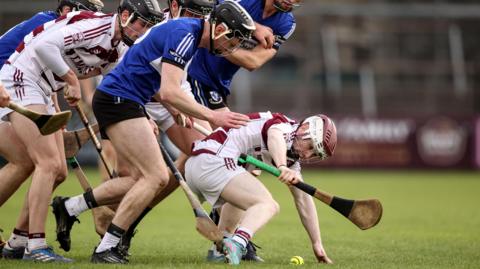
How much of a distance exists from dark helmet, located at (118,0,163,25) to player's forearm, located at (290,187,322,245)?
1886 mm

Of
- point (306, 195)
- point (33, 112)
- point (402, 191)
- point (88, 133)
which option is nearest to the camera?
point (33, 112)

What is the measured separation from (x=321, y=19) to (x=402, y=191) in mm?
7217

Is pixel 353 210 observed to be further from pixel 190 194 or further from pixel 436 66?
pixel 436 66

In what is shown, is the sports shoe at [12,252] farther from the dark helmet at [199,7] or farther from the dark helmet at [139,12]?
the dark helmet at [199,7]

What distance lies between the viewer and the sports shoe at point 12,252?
8.29m

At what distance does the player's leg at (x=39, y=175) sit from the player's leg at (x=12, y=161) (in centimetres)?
30

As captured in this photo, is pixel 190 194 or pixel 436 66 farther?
pixel 436 66

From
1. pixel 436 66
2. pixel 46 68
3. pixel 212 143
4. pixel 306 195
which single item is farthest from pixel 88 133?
pixel 436 66

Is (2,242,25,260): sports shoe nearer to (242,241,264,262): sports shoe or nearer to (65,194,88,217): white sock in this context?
(65,194,88,217): white sock

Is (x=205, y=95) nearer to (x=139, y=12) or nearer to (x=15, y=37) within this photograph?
(x=139, y=12)

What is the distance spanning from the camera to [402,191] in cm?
1808

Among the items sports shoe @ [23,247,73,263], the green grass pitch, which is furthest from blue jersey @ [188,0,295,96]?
sports shoe @ [23,247,73,263]

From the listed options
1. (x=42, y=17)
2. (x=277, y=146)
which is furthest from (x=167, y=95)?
(x=42, y=17)

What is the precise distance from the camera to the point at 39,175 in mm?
7926
